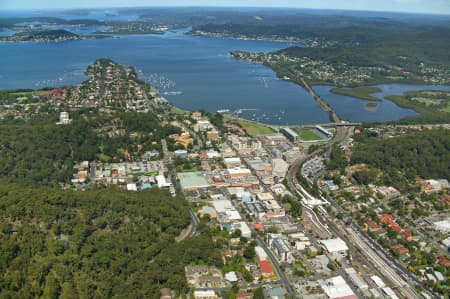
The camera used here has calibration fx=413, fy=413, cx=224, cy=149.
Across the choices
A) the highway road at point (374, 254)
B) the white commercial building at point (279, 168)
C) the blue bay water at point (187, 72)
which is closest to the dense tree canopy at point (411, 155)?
the white commercial building at point (279, 168)

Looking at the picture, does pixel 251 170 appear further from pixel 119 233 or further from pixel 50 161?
pixel 50 161

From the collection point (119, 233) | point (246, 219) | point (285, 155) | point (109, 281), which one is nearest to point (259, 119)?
point (285, 155)

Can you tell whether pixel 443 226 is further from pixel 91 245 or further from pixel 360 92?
pixel 360 92

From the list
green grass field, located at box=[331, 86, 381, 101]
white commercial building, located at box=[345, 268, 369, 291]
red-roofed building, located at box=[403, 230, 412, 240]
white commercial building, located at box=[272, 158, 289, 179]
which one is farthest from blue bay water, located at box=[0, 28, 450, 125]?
white commercial building, located at box=[345, 268, 369, 291]

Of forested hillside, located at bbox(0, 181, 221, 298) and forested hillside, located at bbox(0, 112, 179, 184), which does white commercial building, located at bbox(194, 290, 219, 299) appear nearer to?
forested hillside, located at bbox(0, 181, 221, 298)

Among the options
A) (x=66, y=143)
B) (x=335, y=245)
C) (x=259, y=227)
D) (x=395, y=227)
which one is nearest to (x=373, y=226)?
(x=395, y=227)
